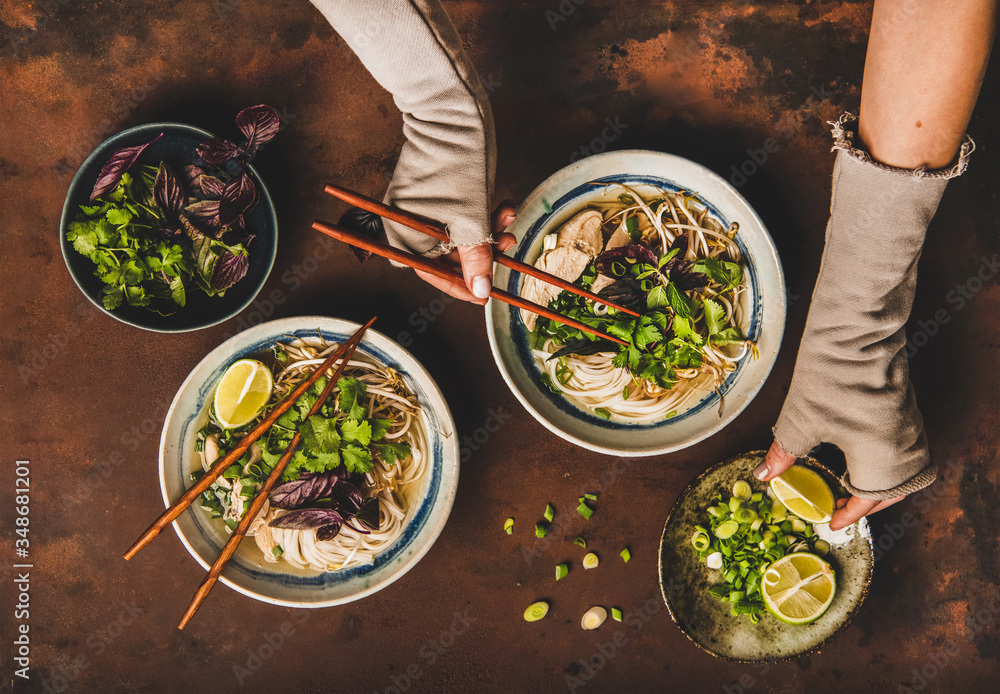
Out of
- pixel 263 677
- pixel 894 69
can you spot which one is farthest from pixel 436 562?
pixel 894 69

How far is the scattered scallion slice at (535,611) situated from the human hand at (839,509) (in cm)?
110

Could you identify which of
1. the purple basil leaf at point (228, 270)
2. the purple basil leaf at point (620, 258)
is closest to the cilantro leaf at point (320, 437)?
the purple basil leaf at point (228, 270)

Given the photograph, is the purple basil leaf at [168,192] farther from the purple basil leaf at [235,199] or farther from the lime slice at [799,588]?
the lime slice at [799,588]

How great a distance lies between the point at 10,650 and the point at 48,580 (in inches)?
14.7

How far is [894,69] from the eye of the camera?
1.78 m

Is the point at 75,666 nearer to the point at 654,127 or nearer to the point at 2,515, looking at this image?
the point at 2,515

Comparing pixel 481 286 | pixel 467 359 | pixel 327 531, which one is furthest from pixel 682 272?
pixel 327 531

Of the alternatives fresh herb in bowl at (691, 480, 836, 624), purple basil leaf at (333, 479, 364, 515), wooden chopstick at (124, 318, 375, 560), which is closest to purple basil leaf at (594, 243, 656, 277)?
wooden chopstick at (124, 318, 375, 560)

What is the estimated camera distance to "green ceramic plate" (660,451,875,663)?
238cm

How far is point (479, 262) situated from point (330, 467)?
1.01 meters

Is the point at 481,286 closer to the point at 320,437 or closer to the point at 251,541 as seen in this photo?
the point at 320,437

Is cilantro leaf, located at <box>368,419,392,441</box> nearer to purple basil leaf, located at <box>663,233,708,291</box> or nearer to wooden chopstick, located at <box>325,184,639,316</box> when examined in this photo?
wooden chopstick, located at <box>325,184,639,316</box>

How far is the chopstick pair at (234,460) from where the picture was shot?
2.12 m

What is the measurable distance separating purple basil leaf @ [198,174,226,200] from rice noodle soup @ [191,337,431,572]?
2.15 ft
